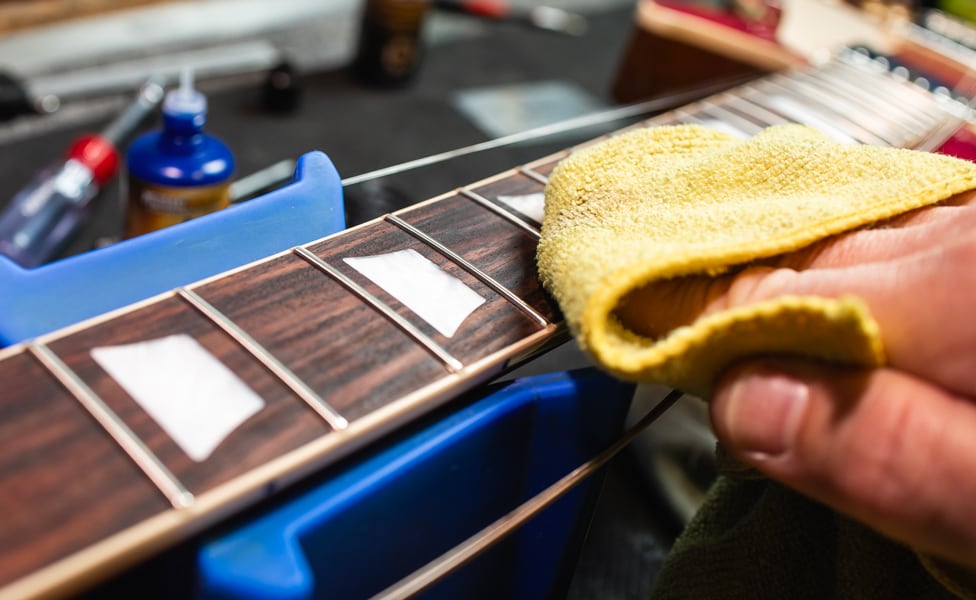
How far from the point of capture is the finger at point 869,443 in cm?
27

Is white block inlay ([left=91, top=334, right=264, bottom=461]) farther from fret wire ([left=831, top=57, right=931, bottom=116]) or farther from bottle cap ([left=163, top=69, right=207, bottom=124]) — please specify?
fret wire ([left=831, top=57, right=931, bottom=116])

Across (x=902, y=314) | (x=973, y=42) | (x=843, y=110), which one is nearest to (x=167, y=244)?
(x=902, y=314)

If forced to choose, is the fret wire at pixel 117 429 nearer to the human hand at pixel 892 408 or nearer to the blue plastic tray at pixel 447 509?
the blue plastic tray at pixel 447 509

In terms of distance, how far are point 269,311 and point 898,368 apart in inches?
10.6

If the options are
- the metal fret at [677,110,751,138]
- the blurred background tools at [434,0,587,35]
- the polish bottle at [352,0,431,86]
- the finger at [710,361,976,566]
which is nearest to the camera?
the finger at [710,361,976,566]

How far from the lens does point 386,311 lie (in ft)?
1.32

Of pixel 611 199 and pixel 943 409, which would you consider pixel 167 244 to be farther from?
pixel 943 409

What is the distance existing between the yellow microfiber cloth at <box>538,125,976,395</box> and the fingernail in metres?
0.01

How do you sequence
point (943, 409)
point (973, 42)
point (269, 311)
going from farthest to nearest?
point (973, 42) → point (269, 311) → point (943, 409)

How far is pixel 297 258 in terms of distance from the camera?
43 centimetres

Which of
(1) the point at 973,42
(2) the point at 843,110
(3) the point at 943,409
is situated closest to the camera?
(3) the point at 943,409

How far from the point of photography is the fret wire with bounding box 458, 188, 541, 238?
0.49m

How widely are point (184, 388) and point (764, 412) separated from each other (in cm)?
23

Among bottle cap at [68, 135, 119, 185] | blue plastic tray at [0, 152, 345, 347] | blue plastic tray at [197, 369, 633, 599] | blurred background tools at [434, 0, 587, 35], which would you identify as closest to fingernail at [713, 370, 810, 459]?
blue plastic tray at [197, 369, 633, 599]
